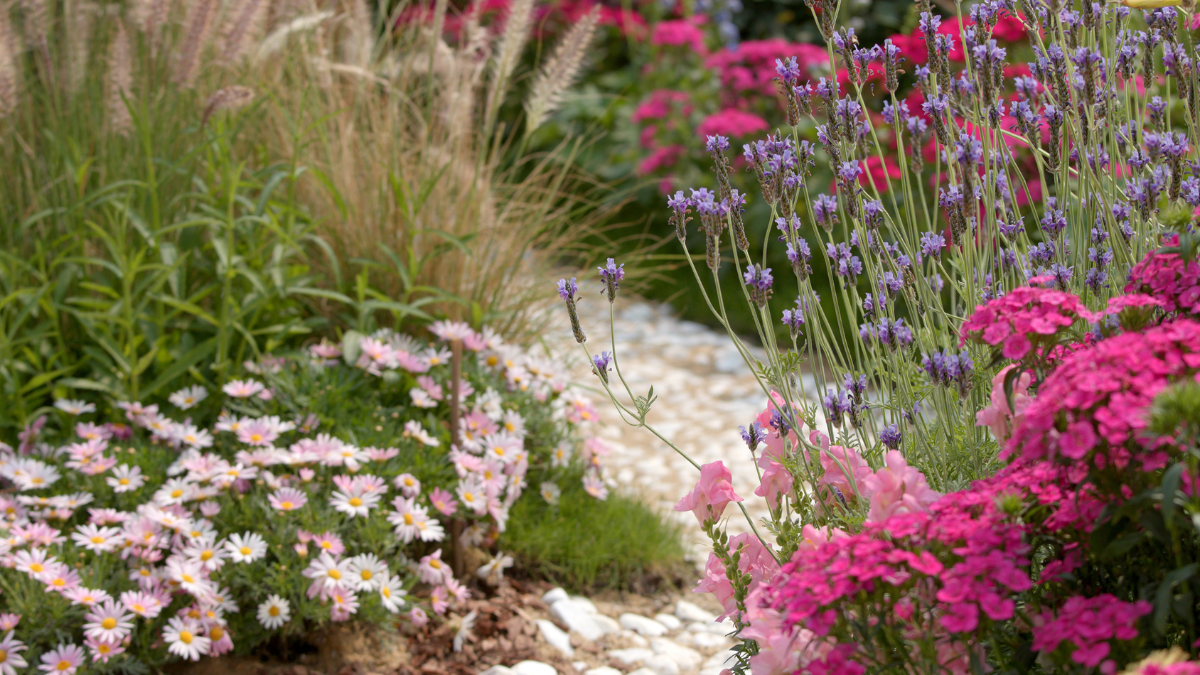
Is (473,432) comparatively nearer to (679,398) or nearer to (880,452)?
(880,452)

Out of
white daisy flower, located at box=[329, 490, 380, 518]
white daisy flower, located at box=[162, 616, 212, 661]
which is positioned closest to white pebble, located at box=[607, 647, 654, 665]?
white daisy flower, located at box=[329, 490, 380, 518]

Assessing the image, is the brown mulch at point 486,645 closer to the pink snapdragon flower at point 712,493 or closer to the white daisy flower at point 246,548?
the white daisy flower at point 246,548

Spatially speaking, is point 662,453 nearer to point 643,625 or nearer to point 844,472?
point 643,625

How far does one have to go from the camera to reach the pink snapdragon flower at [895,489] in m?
1.12

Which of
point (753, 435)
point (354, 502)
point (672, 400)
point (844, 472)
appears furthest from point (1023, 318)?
point (672, 400)

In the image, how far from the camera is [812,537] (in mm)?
1183

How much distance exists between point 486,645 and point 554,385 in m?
0.78

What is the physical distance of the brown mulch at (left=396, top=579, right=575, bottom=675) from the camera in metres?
2.10

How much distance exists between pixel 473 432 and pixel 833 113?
1355mm

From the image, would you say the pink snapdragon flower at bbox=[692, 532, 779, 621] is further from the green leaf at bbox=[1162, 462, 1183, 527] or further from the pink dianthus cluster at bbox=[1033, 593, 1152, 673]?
the green leaf at bbox=[1162, 462, 1183, 527]

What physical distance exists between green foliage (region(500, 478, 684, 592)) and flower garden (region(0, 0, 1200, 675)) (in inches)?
0.5

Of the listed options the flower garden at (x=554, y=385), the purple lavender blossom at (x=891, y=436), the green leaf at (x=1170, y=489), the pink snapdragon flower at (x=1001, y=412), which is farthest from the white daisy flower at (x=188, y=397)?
the green leaf at (x=1170, y=489)

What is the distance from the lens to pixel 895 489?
1137mm

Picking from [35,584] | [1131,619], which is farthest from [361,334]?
[1131,619]
